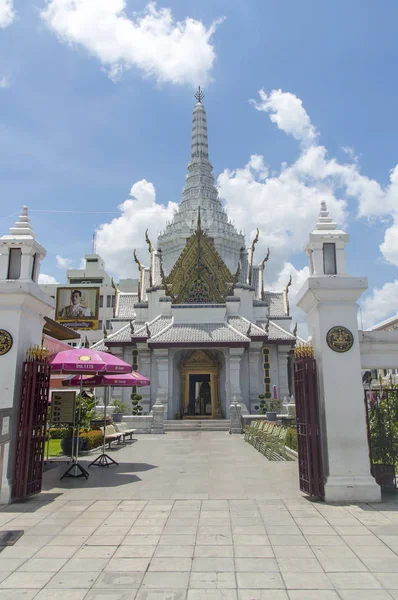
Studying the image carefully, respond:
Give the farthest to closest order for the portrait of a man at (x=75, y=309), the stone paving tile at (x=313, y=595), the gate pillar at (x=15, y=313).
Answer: the portrait of a man at (x=75, y=309) < the gate pillar at (x=15, y=313) < the stone paving tile at (x=313, y=595)

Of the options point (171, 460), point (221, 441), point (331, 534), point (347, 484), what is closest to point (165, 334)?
point (221, 441)

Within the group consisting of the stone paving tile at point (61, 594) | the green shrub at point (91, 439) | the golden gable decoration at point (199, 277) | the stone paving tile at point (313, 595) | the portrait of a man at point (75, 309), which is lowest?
the stone paving tile at point (61, 594)

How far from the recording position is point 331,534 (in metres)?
5.99

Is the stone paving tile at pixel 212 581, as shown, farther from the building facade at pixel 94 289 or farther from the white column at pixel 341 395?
the building facade at pixel 94 289

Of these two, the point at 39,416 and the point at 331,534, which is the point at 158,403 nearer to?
the point at 39,416

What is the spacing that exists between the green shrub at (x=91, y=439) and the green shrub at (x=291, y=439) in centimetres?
642

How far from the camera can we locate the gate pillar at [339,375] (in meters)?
7.85

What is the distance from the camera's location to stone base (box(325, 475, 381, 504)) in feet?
25.3

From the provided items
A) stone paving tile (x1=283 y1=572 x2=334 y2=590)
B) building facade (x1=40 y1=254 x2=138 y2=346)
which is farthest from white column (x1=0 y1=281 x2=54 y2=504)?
building facade (x1=40 y1=254 x2=138 y2=346)

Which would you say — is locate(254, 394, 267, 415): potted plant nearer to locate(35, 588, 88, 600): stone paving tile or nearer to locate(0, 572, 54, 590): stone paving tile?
locate(0, 572, 54, 590): stone paving tile

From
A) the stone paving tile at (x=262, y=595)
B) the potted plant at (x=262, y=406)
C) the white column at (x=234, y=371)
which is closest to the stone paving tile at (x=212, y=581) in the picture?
the stone paving tile at (x=262, y=595)

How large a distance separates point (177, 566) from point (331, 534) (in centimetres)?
220

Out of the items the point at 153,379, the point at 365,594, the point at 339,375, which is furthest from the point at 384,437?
the point at 153,379

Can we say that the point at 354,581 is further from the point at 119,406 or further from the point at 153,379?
the point at 153,379
